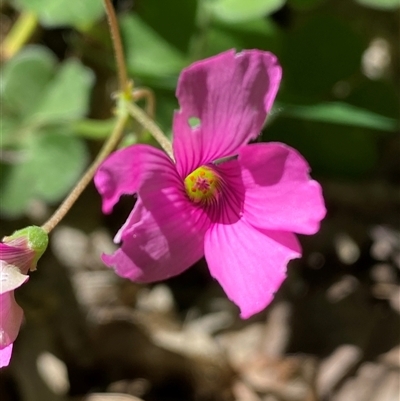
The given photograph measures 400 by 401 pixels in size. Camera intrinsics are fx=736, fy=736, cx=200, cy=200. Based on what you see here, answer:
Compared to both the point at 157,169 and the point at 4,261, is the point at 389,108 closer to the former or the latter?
the point at 157,169

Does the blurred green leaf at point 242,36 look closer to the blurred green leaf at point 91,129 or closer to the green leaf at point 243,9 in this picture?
the green leaf at point 243,9

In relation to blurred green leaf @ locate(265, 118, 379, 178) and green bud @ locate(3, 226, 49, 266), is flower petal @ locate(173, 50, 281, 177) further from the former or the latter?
blurred green leaf @ locate(265, 118, 379, 178)

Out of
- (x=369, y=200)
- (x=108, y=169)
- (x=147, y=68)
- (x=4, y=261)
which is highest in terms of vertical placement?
(x=108, y=169)

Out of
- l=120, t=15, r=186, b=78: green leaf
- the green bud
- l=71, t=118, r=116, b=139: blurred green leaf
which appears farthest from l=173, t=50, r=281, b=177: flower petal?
l=120, t=15, r=186, b=78: green leaf

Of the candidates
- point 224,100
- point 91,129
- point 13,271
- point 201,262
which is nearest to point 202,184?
point 224,100

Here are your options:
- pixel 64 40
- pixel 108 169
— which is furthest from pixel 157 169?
pixel 64 40

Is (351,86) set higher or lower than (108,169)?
lower

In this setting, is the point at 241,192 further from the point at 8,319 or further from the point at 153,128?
the point at 8,319
